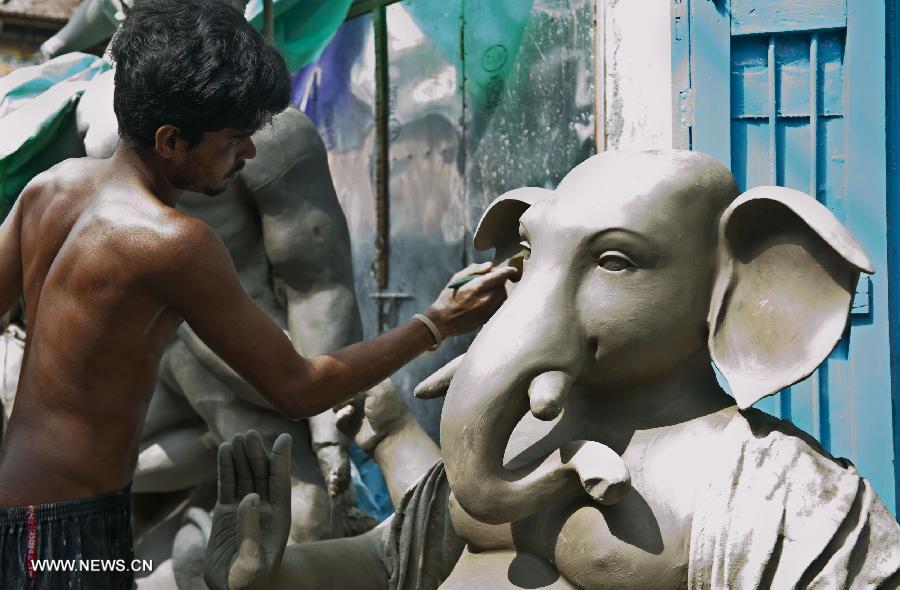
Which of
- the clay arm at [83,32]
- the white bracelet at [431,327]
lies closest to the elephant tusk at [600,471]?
the white bracelet at [431,327]

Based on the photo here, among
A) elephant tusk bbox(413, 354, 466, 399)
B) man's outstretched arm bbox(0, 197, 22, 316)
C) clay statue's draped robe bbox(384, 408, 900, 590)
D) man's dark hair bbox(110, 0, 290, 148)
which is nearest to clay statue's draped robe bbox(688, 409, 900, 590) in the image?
clay statue's draped robe bbox(384, 408, 900, 590)

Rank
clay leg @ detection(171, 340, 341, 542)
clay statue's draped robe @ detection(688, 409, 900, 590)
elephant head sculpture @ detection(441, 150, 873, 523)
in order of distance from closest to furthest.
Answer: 1. clay statue's draped robe @ detection(688, 409, 900, 590)
2. elephant head sculpture @ detection(441, 150, 873, 523)
3. clay leg @ detection(171, 340, 341, 542)

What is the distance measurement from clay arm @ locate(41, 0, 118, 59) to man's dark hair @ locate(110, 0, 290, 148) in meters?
2.10

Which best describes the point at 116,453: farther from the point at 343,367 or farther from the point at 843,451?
the point at 843,451

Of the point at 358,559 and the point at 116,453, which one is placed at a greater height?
the point at 116,453

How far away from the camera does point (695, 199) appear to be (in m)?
1.77

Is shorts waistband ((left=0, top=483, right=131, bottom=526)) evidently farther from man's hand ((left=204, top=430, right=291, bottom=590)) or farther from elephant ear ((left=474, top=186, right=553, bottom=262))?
elephant ear ((left=474, top=186, right=553, bottom=262))

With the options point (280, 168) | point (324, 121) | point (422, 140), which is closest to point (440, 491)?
point (280, 168)

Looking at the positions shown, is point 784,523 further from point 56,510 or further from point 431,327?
point 56,510

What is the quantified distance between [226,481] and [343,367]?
271 millimetres

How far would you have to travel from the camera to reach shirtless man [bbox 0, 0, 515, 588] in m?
1.94

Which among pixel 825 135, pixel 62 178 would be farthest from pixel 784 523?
pixel 825 135

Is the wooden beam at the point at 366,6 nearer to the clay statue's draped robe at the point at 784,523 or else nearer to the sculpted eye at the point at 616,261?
the sculpted eye at the point at 616,261

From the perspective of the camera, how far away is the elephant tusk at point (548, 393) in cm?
165
